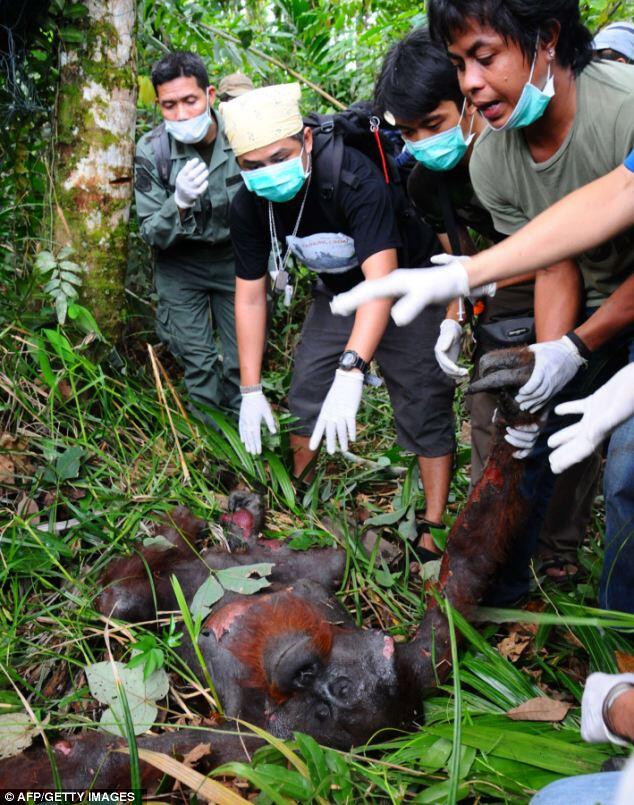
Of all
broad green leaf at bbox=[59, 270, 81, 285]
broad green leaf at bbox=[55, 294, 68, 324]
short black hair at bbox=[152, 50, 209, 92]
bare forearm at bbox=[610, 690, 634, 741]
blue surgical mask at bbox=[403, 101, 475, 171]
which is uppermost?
short black hair at bbox=[152, 50, 209, 92]

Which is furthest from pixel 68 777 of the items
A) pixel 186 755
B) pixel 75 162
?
pixel 75 162

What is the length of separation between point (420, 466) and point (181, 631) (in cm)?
148

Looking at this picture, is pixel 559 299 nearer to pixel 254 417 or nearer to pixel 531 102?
pixel 531 102

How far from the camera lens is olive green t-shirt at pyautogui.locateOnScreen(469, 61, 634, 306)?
7.63ft

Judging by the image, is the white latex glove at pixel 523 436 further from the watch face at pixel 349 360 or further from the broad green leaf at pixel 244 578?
the broad green leaf at pixel 244 578

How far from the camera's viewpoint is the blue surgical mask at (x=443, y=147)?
3.02 m

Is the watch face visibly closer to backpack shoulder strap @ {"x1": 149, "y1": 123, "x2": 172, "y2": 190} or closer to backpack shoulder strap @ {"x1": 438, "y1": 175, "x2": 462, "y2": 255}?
backpack shoulder strap @ {"x1": 438, "y1": 175, "x2": 462, "y2": 255}

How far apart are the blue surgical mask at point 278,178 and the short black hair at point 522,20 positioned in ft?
3.09

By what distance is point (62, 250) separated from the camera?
363 cm

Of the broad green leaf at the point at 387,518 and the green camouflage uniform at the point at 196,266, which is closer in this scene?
the broad green leaf at the point at 387,518

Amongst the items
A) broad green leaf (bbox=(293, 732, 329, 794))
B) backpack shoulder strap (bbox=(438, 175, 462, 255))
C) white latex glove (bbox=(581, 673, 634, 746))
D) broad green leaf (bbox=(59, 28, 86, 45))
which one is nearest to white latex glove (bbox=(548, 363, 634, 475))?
white latex glove (bbox=(581, 673, 634, 746))

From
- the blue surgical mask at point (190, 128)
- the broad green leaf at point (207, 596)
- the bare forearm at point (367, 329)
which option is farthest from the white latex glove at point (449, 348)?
the blue surgical mask at point (190, 128)

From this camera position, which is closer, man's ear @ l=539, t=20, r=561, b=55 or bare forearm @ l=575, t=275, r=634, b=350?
man's ear @ l=539, t=20, r=561, b=55

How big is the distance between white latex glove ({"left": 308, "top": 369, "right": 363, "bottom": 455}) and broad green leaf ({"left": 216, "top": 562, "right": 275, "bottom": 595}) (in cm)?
63
